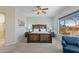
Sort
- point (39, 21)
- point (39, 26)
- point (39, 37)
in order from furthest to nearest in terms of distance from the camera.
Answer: point (39, 26), point (39, 21), point (39, 37)

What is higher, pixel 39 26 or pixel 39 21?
pixel 39 21

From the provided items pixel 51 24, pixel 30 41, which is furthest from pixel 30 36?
pixel 51 24

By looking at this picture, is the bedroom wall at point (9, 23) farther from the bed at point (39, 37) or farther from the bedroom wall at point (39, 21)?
the bedroom wall at point (39, 21)

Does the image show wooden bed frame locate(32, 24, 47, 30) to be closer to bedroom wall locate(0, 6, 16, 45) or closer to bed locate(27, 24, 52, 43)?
bed locate(27, 24, 52, 43)

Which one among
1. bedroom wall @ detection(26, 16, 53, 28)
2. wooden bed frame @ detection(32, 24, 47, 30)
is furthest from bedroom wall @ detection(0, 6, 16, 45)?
wooden bed frame @ detection(32, 24, 47, 30)

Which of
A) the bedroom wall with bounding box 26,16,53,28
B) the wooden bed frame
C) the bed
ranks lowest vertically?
the bed

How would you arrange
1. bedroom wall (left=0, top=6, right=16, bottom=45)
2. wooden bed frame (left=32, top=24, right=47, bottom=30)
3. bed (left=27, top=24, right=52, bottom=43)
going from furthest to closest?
wooden bed frame (left=32, top=24, right=47, bottom=30), bed (left=27, top=24, right=52, bottom=43), bedroom wall (left=0, top=6, right=16, bottom=45)

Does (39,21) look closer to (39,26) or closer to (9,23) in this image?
(39,26)

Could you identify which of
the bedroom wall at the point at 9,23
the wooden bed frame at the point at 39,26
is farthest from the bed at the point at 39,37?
the bedroom wall at the point at 9,23

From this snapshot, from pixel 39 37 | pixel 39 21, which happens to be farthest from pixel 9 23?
pixel 39 21

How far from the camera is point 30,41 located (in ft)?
20.9

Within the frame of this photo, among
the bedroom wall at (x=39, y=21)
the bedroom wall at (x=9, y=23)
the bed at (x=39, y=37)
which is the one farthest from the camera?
the bedroom wall at (x=39, y=21)
